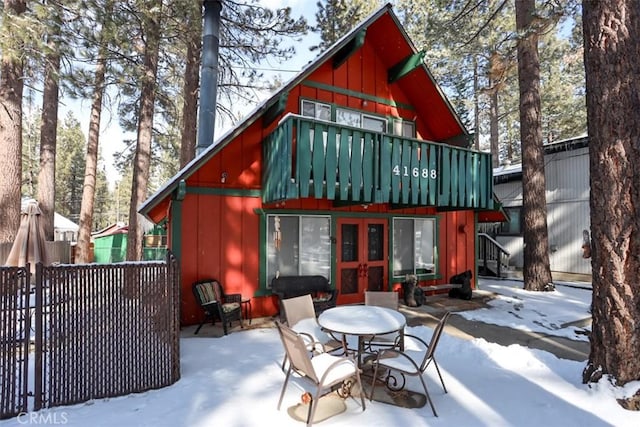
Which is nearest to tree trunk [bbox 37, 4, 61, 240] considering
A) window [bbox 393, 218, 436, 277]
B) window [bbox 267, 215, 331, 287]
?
window [bbox 267, 215, 331, 287]

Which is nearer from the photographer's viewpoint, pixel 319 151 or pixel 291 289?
pixel 319 151

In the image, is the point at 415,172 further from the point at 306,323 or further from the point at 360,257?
the point at 306,323

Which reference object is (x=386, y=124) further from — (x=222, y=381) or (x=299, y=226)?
(x=222, y=381)

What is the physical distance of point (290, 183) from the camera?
609 cm

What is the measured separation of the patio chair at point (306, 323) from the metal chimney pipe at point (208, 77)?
4998mm

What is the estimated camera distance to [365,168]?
6848 mm

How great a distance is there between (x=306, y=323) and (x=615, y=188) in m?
4.01

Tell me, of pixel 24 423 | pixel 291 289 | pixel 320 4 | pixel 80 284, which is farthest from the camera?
pixel 320 4

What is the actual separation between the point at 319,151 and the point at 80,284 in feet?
13.6

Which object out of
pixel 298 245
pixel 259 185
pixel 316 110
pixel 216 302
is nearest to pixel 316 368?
pixel 216 302

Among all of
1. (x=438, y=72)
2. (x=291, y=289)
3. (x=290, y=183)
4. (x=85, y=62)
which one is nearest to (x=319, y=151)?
(x=290, y=183)
